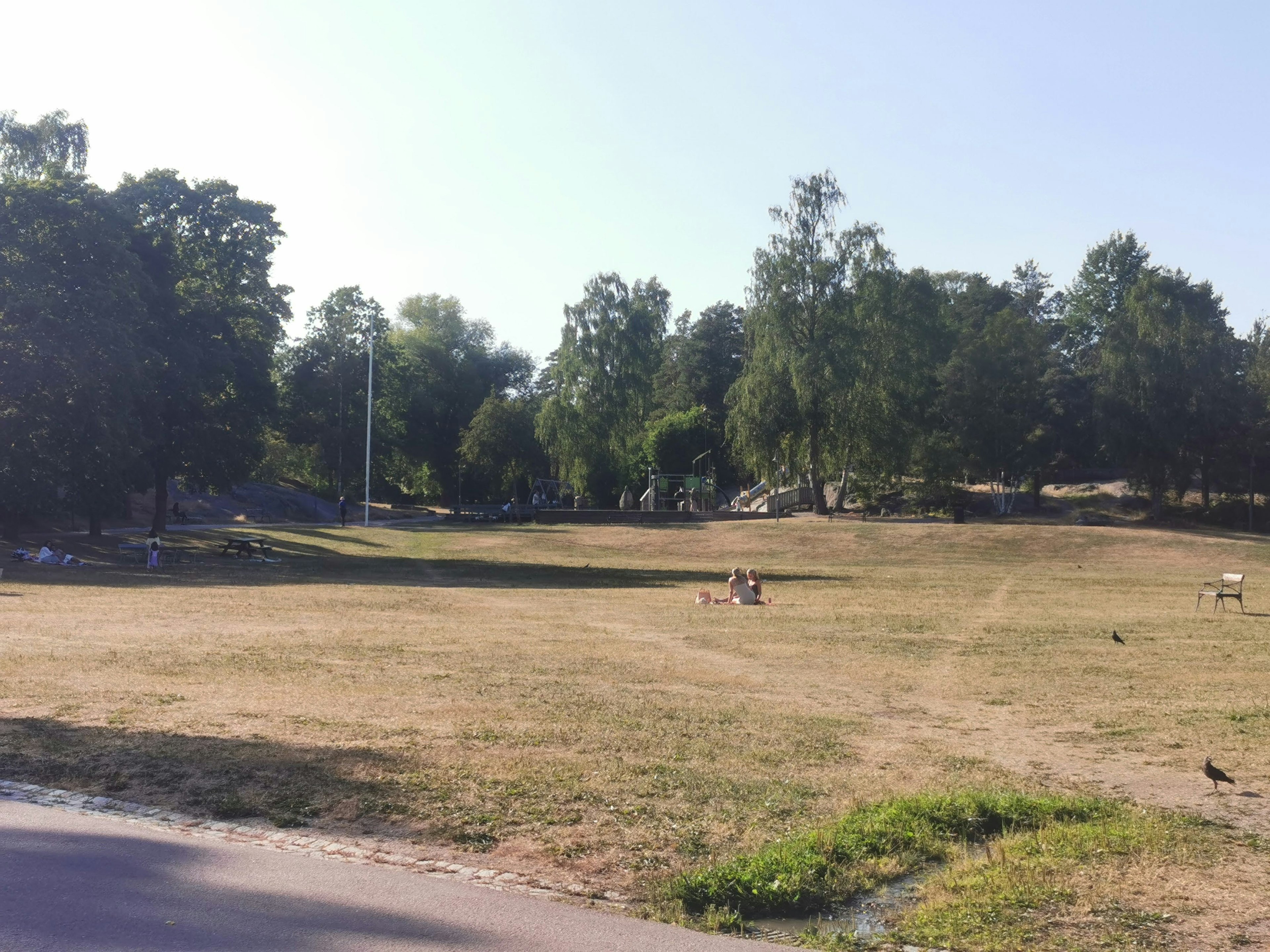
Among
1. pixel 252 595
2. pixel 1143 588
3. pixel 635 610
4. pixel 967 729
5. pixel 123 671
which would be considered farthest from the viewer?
pixel 1143 588

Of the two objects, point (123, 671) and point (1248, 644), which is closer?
point (123, 671)

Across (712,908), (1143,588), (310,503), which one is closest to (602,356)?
(310,503)

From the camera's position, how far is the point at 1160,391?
5497 centimetres

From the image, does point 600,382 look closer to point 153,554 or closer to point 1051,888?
point 153,554

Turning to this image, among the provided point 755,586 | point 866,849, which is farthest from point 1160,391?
point 866,849

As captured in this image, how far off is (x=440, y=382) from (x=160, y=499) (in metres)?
51.4

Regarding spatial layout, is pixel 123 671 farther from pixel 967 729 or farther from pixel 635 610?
pixel 635 610

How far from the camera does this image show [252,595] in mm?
24469

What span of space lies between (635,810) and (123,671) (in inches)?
320

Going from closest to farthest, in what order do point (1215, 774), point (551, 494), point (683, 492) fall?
point (1215, 774) < point (683, 492) < point (551, 494)

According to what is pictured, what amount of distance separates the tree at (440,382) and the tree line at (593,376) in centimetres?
33

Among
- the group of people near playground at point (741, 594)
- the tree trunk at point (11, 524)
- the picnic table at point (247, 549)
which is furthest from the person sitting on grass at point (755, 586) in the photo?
the tree trunk at point (11, 524)

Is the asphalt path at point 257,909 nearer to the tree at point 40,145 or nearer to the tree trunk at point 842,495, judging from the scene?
the tree at point 40,145

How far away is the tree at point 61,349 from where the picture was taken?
103 ft
